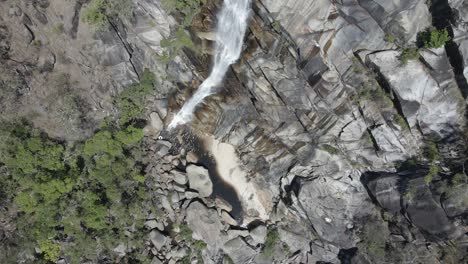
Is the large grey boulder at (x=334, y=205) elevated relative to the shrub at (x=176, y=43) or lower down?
lower down

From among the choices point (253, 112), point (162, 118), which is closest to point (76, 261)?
point (162, 118)

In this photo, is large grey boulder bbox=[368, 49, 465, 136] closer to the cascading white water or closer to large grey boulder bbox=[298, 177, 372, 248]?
large grey boulder bbox=[298, 177, 372, 248]

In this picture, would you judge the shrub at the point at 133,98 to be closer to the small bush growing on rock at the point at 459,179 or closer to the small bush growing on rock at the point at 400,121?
the small bush growing on rock at the point at 400,121

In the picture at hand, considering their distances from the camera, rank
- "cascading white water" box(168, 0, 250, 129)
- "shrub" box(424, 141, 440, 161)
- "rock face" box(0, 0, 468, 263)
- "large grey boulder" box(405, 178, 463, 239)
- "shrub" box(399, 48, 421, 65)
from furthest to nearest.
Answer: "cascading white water" box(168, 0, 250, 129)
"shrub" box(424, 141, 440, 161)
"large grey boulder" box(405, 178, 463, 239)
"rock face" box(0, 0, 468, 263)
"shrub" box(399, 48, 421, 65)

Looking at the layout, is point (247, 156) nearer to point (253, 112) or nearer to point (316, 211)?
point (253, 112)

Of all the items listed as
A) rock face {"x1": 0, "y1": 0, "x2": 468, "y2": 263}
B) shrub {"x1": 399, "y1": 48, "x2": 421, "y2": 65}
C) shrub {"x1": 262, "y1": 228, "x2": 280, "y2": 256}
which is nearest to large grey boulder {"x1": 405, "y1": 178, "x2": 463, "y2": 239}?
rock face {"x1": 0, "y1": 0, "x2": 468, "y2": 263}

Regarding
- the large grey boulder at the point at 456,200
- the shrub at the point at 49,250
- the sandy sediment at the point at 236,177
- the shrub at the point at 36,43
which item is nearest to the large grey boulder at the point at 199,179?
the sandy sediment at the point at 236,177

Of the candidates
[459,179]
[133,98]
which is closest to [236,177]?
[133,98]
